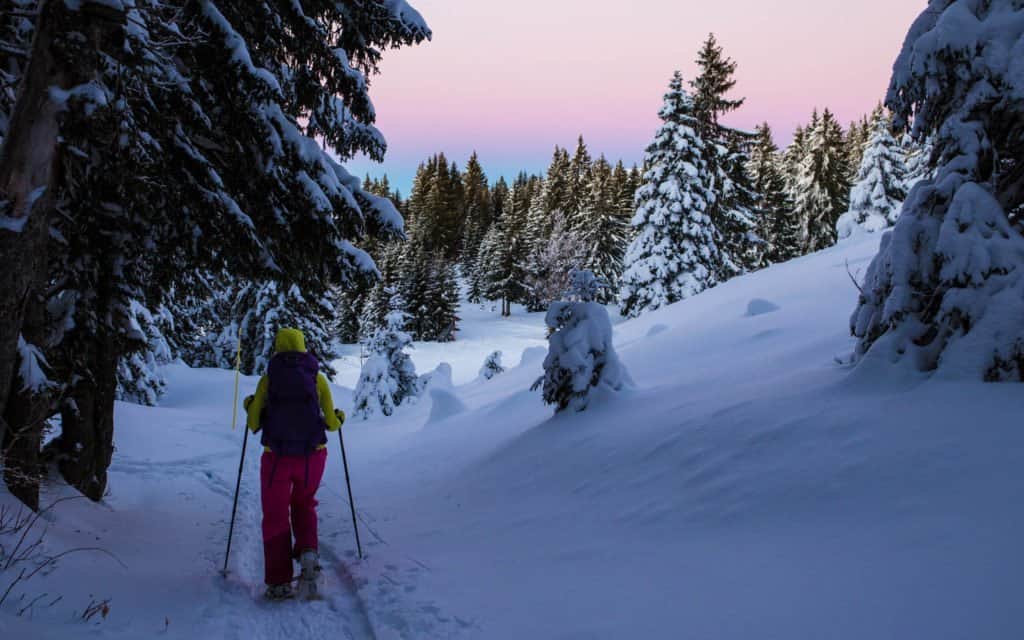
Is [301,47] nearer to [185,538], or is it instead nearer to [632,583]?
[185,538]

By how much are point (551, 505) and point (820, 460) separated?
2424mm

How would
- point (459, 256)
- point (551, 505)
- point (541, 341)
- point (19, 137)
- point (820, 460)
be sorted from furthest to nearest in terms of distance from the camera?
point (459, 256) → point (541, 341) → point (551, 505) → point (820, 460) → point (19, 137)

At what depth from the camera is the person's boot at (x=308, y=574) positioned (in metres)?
4.25

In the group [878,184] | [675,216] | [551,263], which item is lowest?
[675,216]

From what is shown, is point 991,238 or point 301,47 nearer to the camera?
point 991,238

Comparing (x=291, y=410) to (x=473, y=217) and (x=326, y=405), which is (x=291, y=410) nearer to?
(x=326, y=405)

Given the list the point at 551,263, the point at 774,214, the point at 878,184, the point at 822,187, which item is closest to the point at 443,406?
the point at 878,184

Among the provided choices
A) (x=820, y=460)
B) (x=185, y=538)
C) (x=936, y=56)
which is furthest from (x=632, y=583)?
(x=936, y=56)

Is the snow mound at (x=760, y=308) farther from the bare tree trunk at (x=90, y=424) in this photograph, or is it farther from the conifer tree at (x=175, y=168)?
the bare tree trunk at (x=90, y=424)

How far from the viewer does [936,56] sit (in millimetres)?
4703

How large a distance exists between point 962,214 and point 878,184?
35.3m

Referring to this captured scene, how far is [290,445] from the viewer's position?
450 cm

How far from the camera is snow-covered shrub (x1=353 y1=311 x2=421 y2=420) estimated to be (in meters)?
21.0

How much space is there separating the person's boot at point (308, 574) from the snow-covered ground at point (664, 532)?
166 mm
